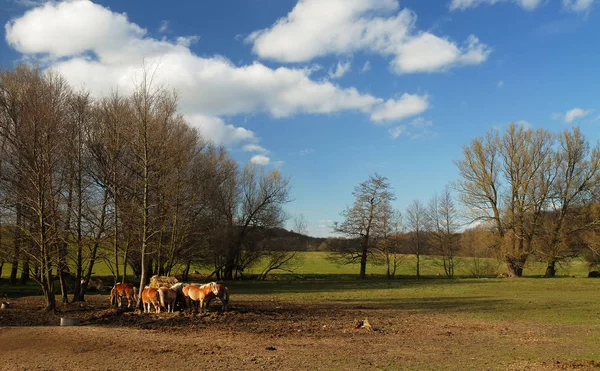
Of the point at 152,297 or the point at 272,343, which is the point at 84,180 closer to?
the point at 152,297

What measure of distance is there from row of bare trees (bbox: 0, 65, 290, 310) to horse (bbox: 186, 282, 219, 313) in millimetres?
2328

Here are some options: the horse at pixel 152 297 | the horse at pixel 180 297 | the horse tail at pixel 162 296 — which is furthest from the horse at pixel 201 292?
the horse at pixel 152 297

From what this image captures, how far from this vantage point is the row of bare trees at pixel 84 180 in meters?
18.0

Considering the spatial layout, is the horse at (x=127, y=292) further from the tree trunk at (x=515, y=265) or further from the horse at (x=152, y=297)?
the tree trunk at (x=515, y=265)

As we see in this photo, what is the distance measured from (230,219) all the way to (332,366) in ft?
122

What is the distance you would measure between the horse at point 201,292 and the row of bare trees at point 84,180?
2.33 metres

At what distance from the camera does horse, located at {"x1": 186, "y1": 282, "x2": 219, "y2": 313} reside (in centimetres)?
1669

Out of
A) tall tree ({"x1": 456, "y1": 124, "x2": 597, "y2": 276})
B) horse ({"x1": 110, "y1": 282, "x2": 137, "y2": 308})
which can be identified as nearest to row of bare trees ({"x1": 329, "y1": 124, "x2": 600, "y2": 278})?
tall tree ({"x1": 456, "y1": 124, "x2": 597, "y2": 276})

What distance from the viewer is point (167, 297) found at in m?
17.0

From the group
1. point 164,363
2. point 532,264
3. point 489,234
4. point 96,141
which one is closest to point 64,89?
point 96,141

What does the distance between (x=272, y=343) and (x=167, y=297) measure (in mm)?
7089

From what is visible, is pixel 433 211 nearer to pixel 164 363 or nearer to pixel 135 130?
pixel 135 130

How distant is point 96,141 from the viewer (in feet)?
78.3

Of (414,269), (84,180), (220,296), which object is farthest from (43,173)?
(414,269)
